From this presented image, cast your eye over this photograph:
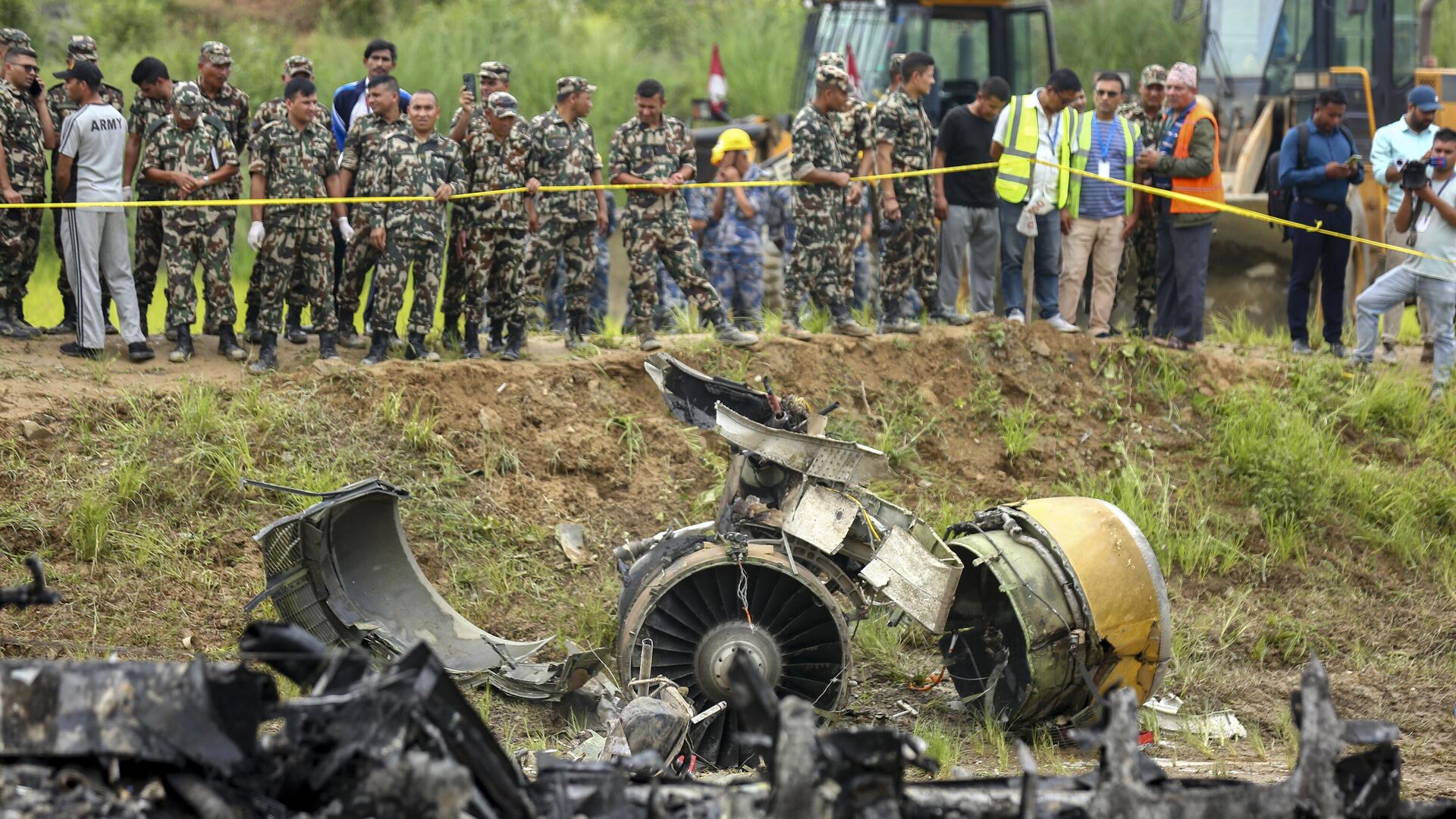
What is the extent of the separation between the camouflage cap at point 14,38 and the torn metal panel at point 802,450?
572 cm

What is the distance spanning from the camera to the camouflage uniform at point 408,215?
9789mm

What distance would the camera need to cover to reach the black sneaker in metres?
9.76

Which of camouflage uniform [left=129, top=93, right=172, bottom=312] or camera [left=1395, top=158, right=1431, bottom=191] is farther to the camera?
camera [left=1395, top=158, right=1431, bottom=191]

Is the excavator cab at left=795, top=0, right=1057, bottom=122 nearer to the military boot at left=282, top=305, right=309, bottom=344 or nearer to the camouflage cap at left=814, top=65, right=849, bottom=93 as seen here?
the camouflage cap at left=814, top=65, right=849, bottom=93

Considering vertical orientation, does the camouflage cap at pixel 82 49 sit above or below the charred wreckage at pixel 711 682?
above

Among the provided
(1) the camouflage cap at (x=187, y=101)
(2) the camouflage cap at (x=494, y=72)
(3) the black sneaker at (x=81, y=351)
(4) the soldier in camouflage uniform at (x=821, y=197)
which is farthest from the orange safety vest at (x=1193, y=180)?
(3) the black sneaker at (x=81, y=351)

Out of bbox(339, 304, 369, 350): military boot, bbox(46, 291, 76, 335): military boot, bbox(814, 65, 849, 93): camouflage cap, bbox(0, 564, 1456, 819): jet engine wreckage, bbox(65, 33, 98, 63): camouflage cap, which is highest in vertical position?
bbox(65, 33, 98, 63): camouflage cap

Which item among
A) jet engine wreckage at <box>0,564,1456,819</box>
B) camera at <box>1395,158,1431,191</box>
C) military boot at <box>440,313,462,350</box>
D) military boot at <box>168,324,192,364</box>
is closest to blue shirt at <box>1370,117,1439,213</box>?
camera at <box>1395,158,1431,191</box>

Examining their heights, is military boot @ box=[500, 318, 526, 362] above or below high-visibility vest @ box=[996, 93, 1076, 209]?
below

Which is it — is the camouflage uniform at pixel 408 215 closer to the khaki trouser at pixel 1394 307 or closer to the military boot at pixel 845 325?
the military boot at pixel 845 325

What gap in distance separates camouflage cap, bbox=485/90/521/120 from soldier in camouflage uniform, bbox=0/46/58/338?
2923 millimetres

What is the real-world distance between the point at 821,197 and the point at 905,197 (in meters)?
0.72

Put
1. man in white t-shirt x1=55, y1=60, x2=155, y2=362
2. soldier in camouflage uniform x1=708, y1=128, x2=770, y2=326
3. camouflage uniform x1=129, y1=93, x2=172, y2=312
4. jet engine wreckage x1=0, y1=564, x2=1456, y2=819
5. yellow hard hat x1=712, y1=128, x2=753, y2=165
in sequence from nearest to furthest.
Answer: jet engine wreckage x1=0, y1=564, x2=1456, y2=819 → man in white t-shirt x1=55, y1=60, x2=155, y2=362 → camouflage uniform x1=129, y1=93, x2=172, y2=312 → soldier in camouflage uniform x1=708, y1=128, x2=770, y2=326 → yellow hard hat x1=712, y1=128, x2=753, y2=165

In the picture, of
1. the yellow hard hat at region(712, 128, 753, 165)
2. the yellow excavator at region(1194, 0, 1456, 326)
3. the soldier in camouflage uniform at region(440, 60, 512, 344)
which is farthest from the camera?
the yellow excavator at region(1194, 0, 1456, 326)
